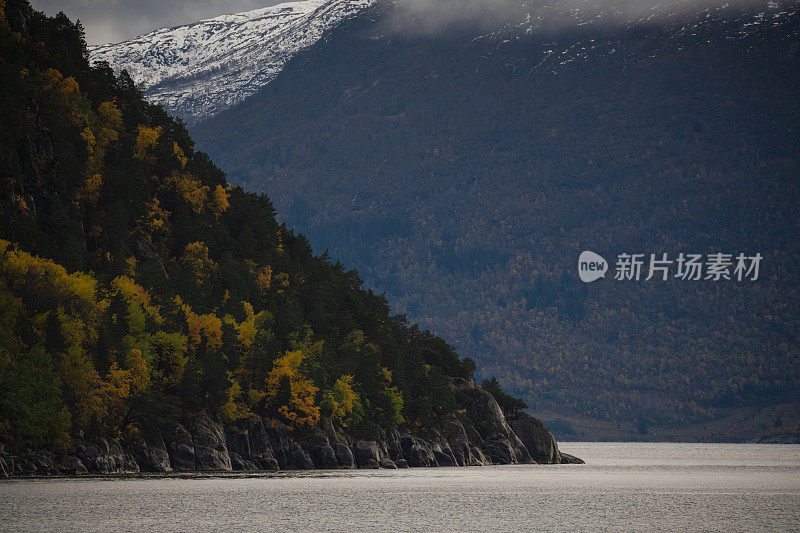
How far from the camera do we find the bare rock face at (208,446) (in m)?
113

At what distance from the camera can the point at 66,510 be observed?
66312mm

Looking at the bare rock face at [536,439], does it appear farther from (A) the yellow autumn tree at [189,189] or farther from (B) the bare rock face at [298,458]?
(A) the yellow autumn tree at [189,189]

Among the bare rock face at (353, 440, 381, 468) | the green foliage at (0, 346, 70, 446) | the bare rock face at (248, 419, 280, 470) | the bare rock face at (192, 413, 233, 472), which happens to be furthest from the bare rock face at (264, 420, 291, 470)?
the green foliage at (0, 346, 70, 446)

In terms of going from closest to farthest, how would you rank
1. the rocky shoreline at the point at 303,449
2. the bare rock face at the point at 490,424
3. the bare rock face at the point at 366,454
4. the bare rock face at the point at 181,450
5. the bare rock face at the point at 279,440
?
the rocky shoreline at the point at 303,449, the bare rock face at the point at 181,450, the bare rock face at the point at 279,440, the bare rock face at the point at 366,454, the bare rock face at the point at 490,424

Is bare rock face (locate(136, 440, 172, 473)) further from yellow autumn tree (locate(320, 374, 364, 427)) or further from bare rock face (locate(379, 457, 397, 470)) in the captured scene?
bare rock face (locate(379, 457, 397, 470))

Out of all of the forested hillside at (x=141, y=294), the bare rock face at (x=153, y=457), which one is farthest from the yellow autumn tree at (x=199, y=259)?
the bare rock face at (x=153, y=457)

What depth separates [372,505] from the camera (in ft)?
260

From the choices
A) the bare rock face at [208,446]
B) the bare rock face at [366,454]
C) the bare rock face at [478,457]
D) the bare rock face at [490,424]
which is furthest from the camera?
the bare rock face at [490,424]

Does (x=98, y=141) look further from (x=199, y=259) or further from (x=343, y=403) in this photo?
(x=343, y=403)

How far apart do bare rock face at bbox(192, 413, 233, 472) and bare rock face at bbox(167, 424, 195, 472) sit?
2.71ft

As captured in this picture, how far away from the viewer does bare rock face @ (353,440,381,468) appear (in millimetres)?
144000

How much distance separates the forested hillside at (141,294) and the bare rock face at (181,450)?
2.00 meters

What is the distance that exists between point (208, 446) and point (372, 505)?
3845 centimetres

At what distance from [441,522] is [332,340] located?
9522 centimetres
